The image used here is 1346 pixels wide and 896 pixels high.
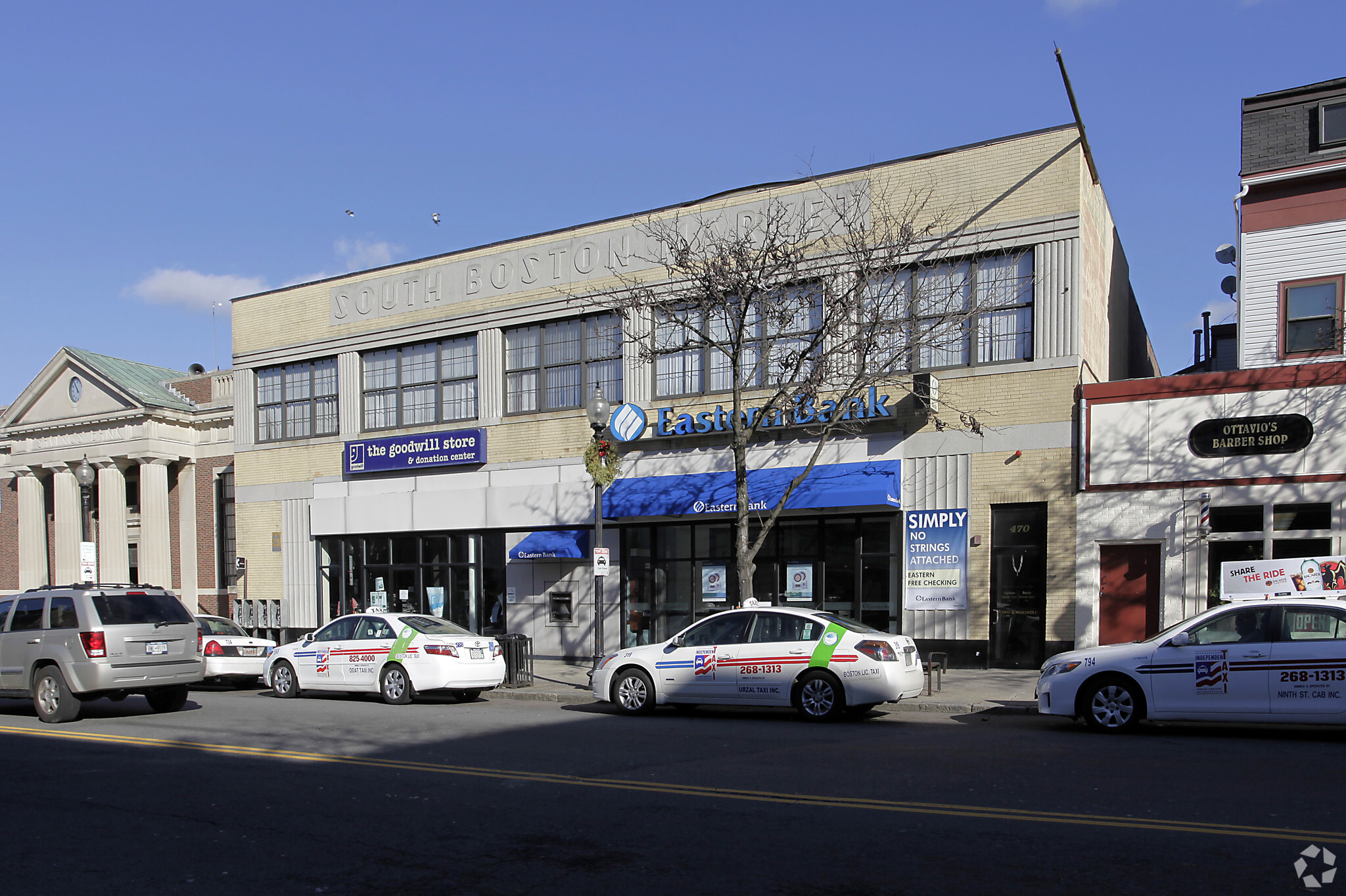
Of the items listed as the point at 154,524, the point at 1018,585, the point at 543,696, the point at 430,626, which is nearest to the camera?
the point at 430,626

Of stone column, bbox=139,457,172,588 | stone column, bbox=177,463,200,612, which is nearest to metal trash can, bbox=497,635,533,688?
stone column, bbox=177,463,200,612

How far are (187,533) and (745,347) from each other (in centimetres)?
2276

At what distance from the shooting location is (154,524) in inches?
1383

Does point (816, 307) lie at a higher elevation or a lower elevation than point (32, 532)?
higher

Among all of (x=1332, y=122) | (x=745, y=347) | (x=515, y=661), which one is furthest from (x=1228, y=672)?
(x=1332, y=122)

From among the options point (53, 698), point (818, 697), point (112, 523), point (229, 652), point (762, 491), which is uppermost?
point (762, 491)

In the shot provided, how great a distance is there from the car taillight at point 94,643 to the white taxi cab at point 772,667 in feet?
22.0

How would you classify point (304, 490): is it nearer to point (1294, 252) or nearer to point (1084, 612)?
point (1084, 612)

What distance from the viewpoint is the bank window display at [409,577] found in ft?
83.2

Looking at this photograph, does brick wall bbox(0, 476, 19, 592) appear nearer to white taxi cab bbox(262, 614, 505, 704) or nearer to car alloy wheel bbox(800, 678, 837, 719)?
white taxi cab bbox(262, 614, 505, 704)

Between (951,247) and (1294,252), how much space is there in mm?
5824

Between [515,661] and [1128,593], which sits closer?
[1128,593]

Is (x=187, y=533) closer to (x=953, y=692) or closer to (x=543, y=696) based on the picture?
(x=543, y=696)

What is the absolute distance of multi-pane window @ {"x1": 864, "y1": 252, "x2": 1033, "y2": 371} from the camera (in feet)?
62.8
